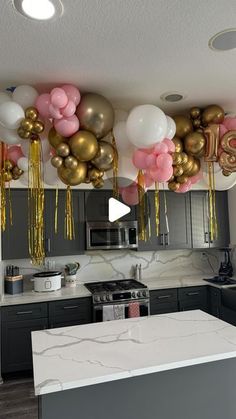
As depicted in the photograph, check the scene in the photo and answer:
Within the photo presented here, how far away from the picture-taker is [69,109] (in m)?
1.65

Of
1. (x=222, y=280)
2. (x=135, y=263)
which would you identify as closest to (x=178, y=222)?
(x=135, y=263)

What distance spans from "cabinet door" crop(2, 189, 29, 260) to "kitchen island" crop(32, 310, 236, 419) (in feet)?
5.26

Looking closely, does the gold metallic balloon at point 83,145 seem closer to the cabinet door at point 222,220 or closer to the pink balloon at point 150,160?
the pink balloon at point 150,160

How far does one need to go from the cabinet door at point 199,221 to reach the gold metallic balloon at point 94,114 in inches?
101

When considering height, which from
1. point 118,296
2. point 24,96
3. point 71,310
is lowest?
point 71,310

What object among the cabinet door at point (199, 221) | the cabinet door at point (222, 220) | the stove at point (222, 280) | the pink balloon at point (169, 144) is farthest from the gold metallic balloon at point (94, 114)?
the cabinet door at point (222, 220)

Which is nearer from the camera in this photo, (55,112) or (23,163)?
(55,112)

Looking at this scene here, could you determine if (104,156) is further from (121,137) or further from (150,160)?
(150,160)

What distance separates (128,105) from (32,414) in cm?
261

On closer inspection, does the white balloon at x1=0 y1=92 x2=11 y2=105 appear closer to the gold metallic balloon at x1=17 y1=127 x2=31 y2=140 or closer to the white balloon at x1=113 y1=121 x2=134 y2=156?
the gold metallic balloon at x1=17 y1=127 x2=31 y2=140

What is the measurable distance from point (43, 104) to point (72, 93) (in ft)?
0.57

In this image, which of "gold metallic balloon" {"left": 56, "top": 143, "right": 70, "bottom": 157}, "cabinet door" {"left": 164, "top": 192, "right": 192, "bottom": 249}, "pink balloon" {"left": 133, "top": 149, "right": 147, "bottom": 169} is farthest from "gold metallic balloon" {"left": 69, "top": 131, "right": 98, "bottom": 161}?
"cabinet door" {"left": 164, "top": 192, "right": 192, "bottom": 249}

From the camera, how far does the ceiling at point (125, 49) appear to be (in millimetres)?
1228

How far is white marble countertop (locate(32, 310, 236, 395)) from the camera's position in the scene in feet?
4.66
